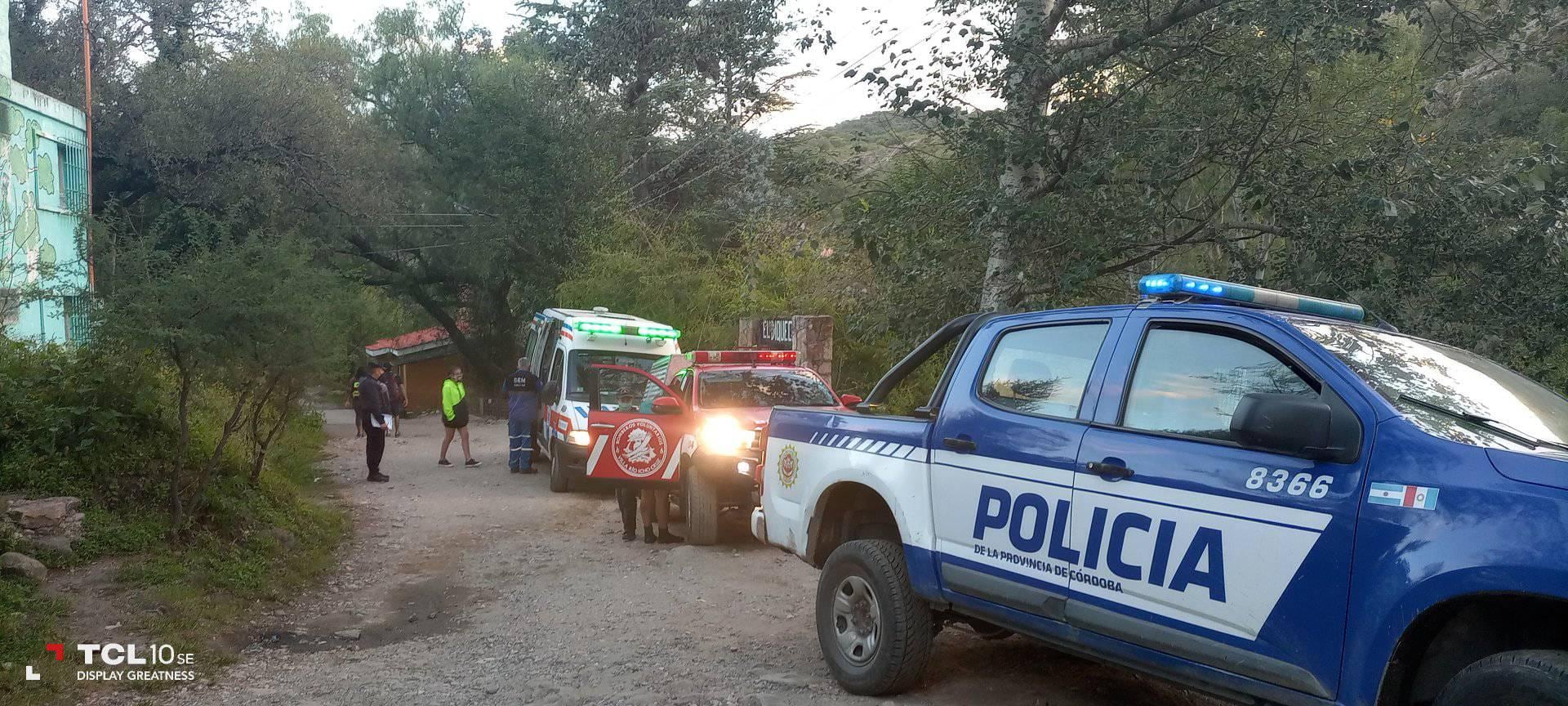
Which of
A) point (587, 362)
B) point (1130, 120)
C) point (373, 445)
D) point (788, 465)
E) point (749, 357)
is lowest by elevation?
point (373, 445)

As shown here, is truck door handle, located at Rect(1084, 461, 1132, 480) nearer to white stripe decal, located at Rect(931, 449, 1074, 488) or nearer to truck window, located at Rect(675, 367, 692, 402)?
white stripe decal, located at Rect(931, 449, 1074, 488)

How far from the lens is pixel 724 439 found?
10.9m

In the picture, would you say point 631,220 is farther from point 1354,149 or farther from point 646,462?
point 1354,149

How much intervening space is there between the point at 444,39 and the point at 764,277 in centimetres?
2654

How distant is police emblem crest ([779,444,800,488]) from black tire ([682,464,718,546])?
424 centimetres

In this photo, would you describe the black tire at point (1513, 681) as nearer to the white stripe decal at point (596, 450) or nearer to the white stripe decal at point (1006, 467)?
the white stripe decal at point (1006, 467)

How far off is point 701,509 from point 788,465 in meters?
4.39

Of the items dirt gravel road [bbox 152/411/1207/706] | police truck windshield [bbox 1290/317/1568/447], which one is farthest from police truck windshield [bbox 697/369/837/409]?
police truck windshield [bbox 1290/317/1568/447]

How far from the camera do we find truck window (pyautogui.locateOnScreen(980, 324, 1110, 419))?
4973mm

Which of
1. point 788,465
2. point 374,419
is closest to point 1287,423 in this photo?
point 788,465

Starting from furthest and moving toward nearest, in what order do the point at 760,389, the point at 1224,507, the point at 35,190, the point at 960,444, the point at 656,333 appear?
the point at 656,333 → the point at 35,190 → the point at 760,389 → the point at 960,444 → the point at 1224,507

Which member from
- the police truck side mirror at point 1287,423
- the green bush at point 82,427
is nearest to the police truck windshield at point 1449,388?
the police truck side mirror at point 1287,423

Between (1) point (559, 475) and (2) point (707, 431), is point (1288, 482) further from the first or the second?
(1) point (559, 475)

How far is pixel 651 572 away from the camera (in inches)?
388
